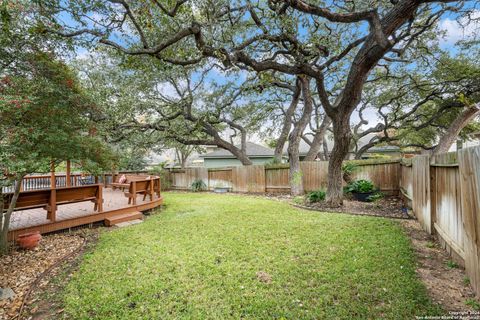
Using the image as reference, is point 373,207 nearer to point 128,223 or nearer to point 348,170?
point 348,170

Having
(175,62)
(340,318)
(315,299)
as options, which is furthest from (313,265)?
(175,62)

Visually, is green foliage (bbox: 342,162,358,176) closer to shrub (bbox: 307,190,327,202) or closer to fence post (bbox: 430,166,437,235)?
shrub (bbox: 307,190,327,202)

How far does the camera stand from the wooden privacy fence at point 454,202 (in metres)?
2.37

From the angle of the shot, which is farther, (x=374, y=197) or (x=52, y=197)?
(x=374, y=197)

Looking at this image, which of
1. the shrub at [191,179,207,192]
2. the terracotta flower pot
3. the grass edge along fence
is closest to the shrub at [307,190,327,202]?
the grass edge along fence

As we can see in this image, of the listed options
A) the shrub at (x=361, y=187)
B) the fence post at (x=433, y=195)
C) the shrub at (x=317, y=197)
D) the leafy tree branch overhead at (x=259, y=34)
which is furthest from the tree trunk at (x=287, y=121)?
the fence post at (x=433, y=195)

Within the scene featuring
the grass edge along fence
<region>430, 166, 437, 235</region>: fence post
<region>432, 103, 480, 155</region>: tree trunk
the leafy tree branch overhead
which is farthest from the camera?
<region>432, 103, 480, 155</region>: tree trunk

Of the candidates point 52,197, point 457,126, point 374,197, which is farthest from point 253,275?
point 457,126

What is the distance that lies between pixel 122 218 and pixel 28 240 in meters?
2.21

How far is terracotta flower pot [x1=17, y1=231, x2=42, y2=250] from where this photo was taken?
4.29 meters

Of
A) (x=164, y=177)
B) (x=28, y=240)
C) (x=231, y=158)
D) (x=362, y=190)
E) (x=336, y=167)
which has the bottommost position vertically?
(x=28, y=240)

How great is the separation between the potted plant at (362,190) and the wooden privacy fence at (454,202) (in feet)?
9.55

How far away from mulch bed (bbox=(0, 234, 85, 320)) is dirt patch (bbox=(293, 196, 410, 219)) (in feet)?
21.6

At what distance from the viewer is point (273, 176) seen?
467 inches
